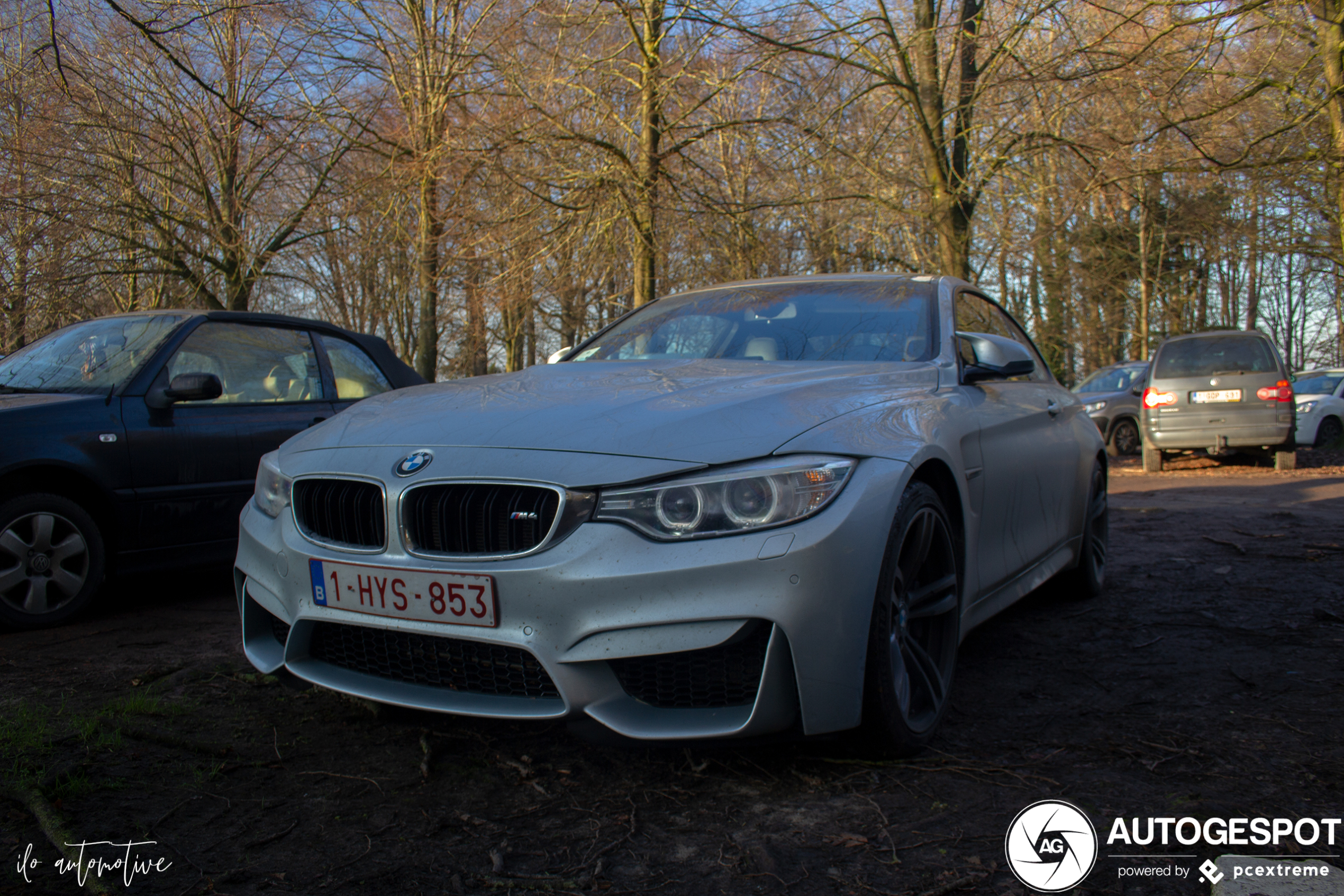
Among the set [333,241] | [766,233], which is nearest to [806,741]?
[766,233]

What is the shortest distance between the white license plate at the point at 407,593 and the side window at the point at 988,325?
83.6 inches

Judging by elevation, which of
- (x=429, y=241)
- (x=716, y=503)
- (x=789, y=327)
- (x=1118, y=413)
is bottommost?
(x=1118, y=413)

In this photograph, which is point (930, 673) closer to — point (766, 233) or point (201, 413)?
point (201, 413)

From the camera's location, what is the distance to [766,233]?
13.7 metres

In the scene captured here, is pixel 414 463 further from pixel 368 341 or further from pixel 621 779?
pixel 368 341

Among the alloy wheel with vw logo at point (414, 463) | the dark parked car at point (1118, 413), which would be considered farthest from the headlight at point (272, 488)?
the dark parked car at point (1118, 413)

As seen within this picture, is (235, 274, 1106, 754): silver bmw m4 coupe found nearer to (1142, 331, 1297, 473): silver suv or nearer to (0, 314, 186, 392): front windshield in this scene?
(0, 314, 186, 392): front windshield

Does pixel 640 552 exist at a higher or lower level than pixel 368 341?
lower

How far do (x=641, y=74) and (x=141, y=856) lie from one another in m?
11.3

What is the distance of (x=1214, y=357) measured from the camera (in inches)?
489

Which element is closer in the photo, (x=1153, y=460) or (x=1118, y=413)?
(x=1153, y=460)

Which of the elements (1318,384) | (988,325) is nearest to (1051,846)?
(988,325)

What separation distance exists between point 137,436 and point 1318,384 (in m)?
18.6

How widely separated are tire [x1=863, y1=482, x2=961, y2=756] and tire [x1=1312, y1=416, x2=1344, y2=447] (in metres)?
16.1
